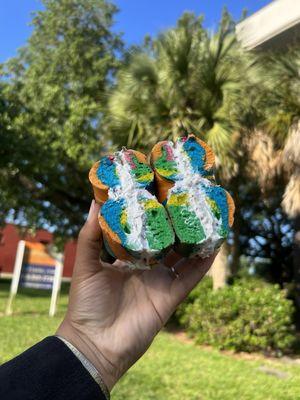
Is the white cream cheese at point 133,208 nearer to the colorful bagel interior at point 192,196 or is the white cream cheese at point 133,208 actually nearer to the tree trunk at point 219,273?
the colorful bagel interior at point 192,196

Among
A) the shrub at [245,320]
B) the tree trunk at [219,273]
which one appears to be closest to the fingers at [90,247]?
the shrub at [245,320]

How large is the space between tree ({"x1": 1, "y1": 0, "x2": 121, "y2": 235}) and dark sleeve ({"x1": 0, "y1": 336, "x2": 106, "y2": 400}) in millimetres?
11451

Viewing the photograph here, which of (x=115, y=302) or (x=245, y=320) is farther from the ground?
(x=115, y=302)

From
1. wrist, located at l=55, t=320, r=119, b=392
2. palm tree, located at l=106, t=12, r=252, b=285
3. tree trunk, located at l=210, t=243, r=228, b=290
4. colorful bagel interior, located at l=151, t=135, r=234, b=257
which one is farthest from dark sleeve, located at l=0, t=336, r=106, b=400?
tree trunk, located at l=210, t=243, r=228, b=290

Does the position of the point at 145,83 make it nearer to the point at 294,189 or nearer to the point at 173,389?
the point at 294,189

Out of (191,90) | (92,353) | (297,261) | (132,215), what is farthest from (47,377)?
(297,261)

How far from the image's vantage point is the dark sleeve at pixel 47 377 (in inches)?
50.3

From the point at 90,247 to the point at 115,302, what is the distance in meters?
0.21

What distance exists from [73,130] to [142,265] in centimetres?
1324

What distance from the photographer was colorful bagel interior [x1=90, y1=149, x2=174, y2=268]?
1518 millimetres

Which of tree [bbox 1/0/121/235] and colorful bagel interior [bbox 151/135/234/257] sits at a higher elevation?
tree [bbox 1/0/121/235]

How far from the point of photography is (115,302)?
5.33 ft

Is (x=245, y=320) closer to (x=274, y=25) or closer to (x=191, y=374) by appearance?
(x=191, y=374)

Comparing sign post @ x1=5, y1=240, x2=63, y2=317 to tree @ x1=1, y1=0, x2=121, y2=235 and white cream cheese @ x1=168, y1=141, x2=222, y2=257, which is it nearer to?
tree @ x1=1, y1=0, x2=121, y2=235
